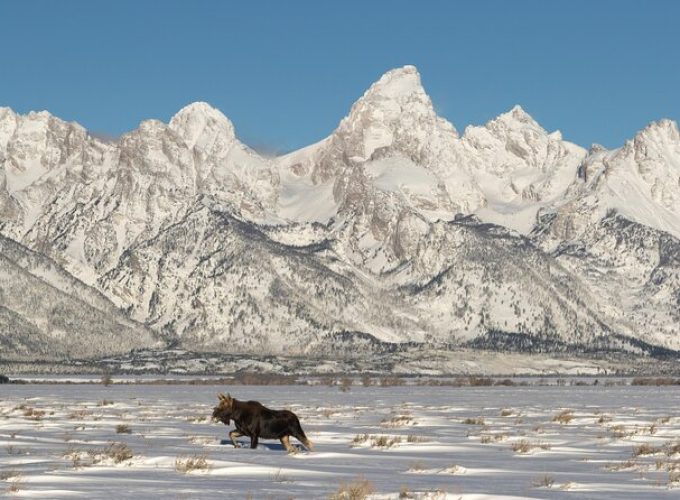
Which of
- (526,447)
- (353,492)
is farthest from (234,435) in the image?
(353,492)

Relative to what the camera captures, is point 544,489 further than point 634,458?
No

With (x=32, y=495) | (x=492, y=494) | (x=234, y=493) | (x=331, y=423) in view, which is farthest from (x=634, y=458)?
(x=331, y=423)

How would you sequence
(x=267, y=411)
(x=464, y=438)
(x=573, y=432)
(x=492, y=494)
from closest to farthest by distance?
(x=492, y=494)
(x=267, y=411)
(x=464, y=438)
(x=573, y=432)

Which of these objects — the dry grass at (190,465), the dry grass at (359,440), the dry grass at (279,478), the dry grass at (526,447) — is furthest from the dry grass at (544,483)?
the dry grass at (359,440)

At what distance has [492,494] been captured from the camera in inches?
1001

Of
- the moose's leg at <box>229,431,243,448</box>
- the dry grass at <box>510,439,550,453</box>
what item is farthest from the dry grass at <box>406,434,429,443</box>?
the moose's leg at <box>229,431,243,448</box>

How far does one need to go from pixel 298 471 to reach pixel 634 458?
10972 mm

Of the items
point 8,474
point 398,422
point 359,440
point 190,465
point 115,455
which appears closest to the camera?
point 8,474

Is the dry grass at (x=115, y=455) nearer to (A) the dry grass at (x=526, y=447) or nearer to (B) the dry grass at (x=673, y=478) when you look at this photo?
(A) the dry grass at (x=526, y=447)

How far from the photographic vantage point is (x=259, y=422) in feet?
130

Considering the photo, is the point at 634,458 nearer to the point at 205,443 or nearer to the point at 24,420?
the point at 205,443

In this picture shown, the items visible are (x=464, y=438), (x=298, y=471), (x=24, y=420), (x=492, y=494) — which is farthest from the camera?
(x=24, y=420)

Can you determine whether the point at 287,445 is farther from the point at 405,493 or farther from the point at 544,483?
the point at 405,493

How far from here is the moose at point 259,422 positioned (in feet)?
128
